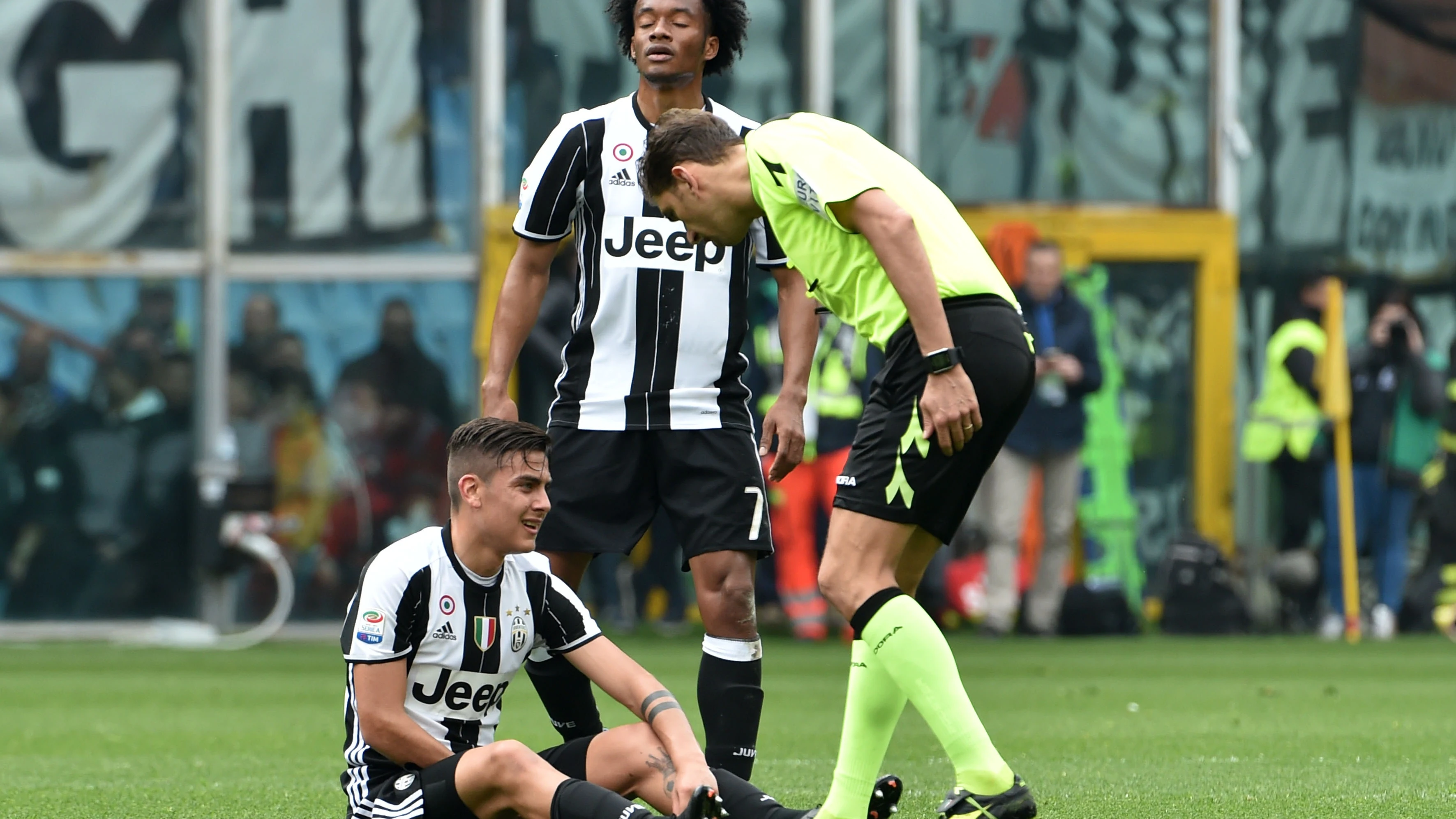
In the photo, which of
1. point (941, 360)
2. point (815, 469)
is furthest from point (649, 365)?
point (815, 469)

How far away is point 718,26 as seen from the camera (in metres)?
5.69

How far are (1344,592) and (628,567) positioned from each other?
4.62 metres

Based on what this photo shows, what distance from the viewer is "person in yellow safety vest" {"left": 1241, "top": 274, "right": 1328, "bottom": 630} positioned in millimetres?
13562

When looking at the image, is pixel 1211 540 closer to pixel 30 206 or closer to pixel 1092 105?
pixel 1092 105

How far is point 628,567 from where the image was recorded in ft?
45.6

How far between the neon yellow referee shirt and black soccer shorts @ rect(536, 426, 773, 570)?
2.99ft

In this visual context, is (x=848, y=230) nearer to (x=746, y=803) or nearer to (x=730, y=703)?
(x=746, y=803)

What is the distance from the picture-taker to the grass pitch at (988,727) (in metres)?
5.71

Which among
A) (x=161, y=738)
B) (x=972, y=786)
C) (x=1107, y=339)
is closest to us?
(x=972, y=786)

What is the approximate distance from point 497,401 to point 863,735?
5.06 ft

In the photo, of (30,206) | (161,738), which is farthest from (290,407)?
(161,738)

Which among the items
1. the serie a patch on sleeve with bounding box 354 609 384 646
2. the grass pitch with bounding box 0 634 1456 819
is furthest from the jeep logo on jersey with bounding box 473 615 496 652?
the grass pitch with bounding box 0 634 1456 819

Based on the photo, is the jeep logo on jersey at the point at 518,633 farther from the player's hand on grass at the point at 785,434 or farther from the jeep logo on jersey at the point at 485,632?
the player's hand on grass at the point at 785,434

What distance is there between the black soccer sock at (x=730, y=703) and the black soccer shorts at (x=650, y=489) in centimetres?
25
